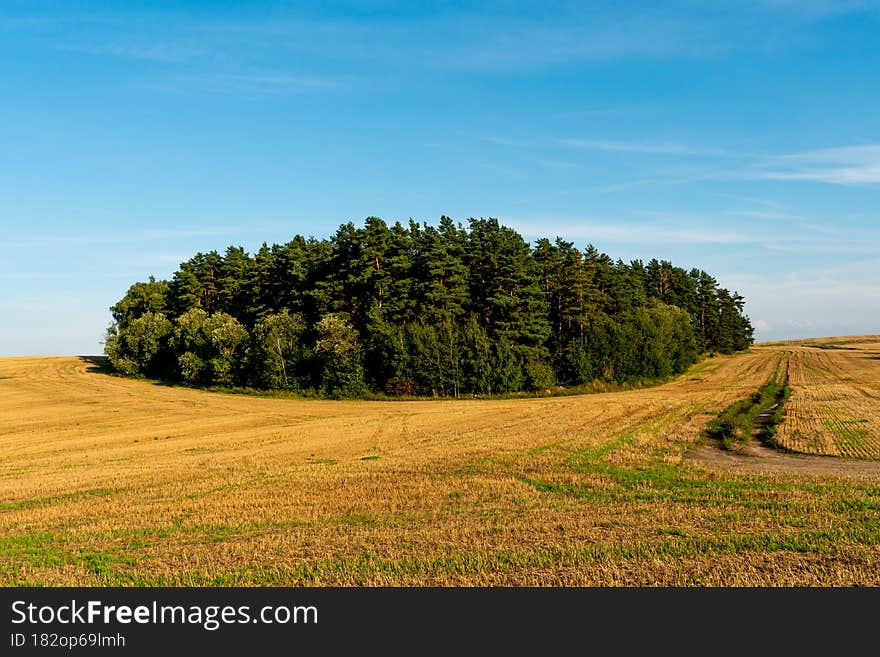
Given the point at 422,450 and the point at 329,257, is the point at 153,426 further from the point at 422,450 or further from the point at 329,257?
the point at 329,257

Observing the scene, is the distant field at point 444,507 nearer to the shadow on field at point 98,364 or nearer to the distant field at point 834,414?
the distant field at point 834,414

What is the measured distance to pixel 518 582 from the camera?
1001cm

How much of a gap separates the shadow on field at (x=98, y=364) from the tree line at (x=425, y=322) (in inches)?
643

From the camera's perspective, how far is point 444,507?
52.0ft

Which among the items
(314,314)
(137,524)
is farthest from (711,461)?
(314,314)

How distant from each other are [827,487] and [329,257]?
59.7m

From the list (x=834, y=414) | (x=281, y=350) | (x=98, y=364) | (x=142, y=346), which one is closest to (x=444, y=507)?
(x=834, y=414)

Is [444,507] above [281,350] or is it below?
below

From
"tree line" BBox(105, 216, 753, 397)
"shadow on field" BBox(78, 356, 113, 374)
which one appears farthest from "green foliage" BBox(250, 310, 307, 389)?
"shadow on field" BBox(78, 356, 113, 374)

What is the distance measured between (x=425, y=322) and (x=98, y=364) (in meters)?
64.5

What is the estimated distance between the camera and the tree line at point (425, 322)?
2517 inches

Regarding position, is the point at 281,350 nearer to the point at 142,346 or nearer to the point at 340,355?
the point at 340,355

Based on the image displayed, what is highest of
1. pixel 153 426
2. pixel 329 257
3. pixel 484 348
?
pixel 329 257

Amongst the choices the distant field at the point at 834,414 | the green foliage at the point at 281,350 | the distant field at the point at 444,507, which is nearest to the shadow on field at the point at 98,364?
the green foliage at the point at 281,350
